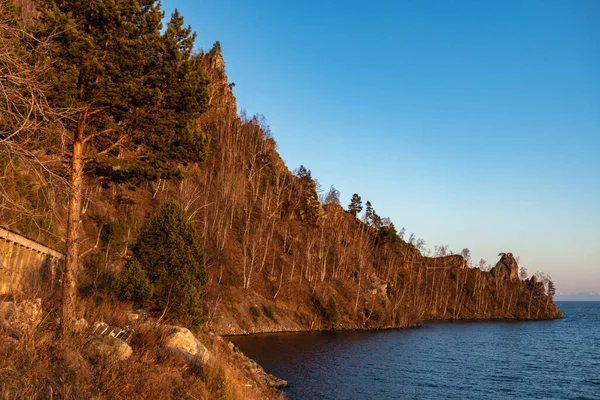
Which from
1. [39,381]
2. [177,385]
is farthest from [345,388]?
[39,381]

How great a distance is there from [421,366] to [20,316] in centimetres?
3608

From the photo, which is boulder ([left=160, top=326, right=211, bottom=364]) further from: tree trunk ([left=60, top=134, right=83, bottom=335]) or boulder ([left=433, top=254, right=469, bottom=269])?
boulder ([left=433, top=254, right=469, bottom=269])

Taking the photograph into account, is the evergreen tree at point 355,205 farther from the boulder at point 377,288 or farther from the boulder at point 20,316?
the boulder at point 20,316

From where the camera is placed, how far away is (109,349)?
32.7 feet

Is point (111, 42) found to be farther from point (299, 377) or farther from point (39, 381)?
point (299, 377)

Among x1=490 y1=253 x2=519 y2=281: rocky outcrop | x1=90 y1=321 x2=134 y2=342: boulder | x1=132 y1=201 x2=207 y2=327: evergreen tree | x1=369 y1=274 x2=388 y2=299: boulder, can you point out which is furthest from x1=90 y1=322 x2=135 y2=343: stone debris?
x1=490 y1=253 x2=519 y2=281: rocky outcrop

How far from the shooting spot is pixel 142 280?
20.7 m

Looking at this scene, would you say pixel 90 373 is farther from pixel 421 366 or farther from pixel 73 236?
pixel 421 366

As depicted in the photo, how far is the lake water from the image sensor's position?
29625mm

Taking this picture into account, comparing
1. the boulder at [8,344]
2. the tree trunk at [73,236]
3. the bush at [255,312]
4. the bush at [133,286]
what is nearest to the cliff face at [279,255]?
the bush at [255,312]

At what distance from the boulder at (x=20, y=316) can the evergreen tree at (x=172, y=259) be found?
11.0 metres

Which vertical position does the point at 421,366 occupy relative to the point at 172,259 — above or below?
below

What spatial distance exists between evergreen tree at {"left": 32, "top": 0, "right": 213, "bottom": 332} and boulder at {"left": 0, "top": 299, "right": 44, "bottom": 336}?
0.73 metres

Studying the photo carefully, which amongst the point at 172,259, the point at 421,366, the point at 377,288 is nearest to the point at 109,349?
the point at 172,259
